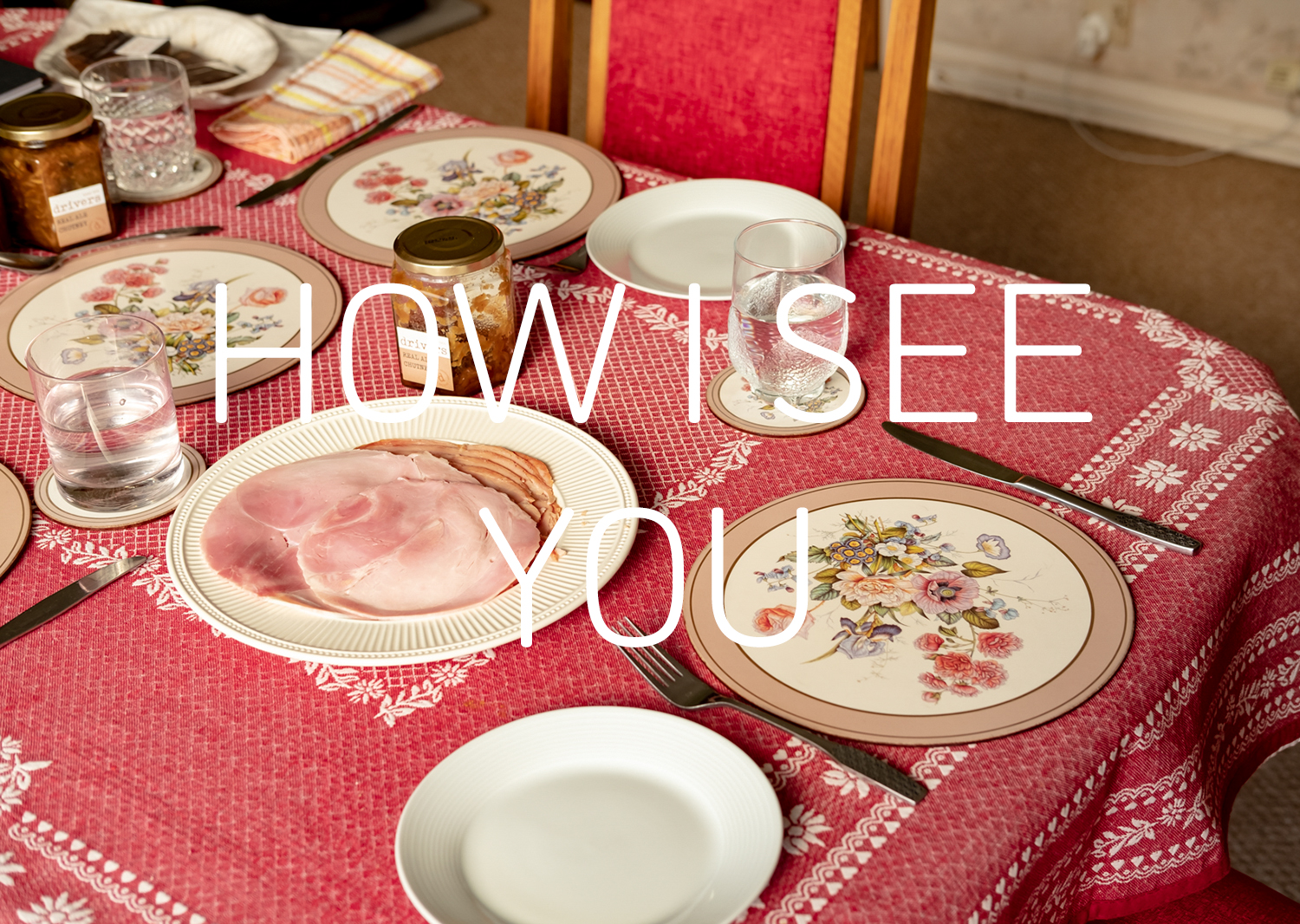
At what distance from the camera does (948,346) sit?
1.07m

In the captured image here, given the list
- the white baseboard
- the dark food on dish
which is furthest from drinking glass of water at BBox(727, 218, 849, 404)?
the white baseboard

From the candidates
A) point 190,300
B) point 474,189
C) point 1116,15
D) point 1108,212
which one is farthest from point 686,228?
point 1116,15

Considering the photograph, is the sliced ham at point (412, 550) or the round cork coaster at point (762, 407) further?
the round cork coaster at point (762, 407)

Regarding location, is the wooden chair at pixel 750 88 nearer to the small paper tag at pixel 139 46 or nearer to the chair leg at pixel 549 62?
the chair leg at pixel 549 62

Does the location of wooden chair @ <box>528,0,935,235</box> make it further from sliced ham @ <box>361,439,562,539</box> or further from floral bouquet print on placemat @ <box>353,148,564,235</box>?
sliced ham @ <box>361,439,562,539</box>

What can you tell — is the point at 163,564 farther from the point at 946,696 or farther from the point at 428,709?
the point at 946,696

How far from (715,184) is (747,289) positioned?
380mm

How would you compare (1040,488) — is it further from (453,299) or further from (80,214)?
(80,214)

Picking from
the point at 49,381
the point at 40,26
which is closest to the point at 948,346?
the point at 49,381

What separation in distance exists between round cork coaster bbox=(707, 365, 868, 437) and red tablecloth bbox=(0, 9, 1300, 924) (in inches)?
0.4

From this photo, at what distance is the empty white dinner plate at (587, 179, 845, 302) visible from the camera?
1181 mm

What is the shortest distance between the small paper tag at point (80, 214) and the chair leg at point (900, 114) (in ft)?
2.62

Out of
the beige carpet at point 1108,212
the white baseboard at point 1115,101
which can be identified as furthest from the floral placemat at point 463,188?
the white baseboard at point 1115,101

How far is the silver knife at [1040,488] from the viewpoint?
847 mm
